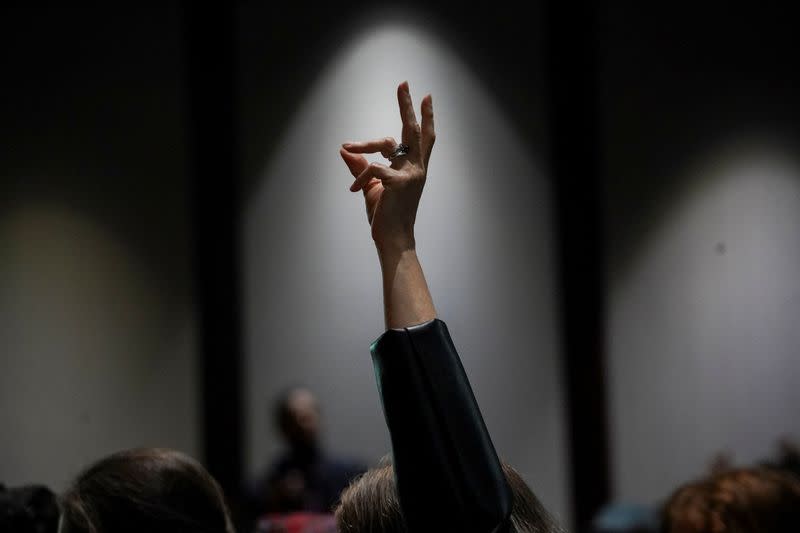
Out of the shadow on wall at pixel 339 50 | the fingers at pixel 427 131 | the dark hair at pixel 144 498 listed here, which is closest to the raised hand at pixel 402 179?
the fingers at pixel 427 131

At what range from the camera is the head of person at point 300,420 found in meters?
2.82

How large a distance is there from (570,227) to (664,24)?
71cm

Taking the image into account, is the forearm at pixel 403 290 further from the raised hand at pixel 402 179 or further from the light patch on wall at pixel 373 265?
the light patch on wall at pixel 373 265

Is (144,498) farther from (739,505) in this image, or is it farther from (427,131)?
(739,505)

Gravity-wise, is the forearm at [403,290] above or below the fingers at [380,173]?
below

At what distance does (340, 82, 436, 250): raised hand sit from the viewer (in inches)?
32.4

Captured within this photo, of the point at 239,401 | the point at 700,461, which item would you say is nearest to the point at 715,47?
the point at 700,461

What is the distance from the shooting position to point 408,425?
74 centimetres

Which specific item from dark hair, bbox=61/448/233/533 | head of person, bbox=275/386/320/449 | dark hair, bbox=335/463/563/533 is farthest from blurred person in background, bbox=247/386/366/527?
dark hair, bbox=335/463/563/533

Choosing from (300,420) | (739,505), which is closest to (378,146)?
(739,505)

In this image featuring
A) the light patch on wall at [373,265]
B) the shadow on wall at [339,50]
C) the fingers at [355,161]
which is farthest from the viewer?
the shadow on wall at [339,50]

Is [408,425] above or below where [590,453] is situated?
above

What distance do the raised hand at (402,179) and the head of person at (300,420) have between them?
6.61ft

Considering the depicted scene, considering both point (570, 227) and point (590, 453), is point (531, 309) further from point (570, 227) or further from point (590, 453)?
point (590, 453)
